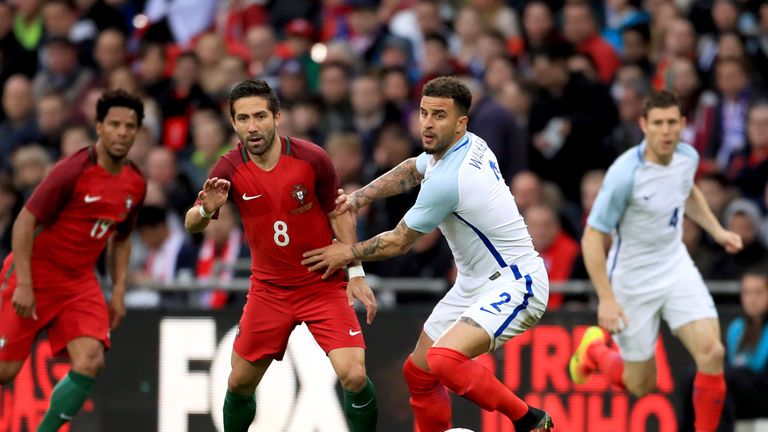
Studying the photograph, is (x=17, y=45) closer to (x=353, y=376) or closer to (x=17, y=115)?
(x=17, y=115)

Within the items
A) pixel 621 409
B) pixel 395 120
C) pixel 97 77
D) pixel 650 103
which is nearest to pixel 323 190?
pixel 650 103

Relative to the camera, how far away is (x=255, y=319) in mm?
10539

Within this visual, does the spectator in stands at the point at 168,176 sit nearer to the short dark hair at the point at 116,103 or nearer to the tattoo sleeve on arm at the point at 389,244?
the short dark hair at the point at 116,103

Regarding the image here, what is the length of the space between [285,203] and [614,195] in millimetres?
2790

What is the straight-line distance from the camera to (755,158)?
47.6ft

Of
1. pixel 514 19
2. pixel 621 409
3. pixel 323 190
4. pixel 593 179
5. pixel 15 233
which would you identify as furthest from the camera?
pixel 514 19

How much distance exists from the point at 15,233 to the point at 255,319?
209 cm

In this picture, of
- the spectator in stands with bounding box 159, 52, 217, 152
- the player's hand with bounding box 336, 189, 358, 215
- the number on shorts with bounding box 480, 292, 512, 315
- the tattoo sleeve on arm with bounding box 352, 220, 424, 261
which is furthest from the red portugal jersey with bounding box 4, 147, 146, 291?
the spectator in stands with bounding box 159, 52, 217, 152

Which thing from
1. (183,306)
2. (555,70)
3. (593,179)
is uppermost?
(555,70)

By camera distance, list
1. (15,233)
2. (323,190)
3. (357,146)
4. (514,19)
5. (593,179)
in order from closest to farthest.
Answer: (323,190) → (15,233) → (593,179) → (357,146) → (514,19)

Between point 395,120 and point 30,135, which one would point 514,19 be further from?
point 30,135

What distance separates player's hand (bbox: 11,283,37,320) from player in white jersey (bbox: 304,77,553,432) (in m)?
2.30

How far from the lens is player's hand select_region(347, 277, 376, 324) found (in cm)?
1017

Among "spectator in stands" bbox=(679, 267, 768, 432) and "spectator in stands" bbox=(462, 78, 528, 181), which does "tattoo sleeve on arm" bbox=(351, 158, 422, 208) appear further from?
"spectator in stands" bbox=(462, 78, 528, 181)
